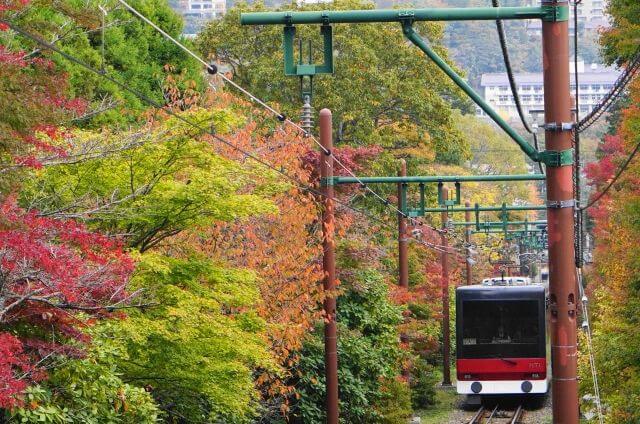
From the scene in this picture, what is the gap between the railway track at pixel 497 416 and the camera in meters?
33.0

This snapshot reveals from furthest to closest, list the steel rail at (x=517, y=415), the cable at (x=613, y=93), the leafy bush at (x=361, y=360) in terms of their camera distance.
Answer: the steel rail at (x=517, y=415), the leafy bush at (x=361, y=360), the cable at (x=613, y=93)

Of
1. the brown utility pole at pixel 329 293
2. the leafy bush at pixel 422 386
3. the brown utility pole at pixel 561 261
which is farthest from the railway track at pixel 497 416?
the brown utility pole at pixel 561 261

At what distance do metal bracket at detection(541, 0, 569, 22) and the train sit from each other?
73.8 feet

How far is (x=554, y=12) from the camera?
10.5 metres

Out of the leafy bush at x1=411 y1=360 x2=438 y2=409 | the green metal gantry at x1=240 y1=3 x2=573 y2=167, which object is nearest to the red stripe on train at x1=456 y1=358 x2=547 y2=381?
the leafy bush at x1=411 y1=360 x2=438 y2=409

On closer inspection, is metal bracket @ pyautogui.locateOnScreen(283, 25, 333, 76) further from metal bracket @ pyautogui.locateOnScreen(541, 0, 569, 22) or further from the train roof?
the train roof

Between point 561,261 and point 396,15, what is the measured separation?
2.60 metres

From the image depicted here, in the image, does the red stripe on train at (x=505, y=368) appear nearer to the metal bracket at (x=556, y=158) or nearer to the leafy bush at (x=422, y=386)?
the leafy bush at (x=422, y=386)

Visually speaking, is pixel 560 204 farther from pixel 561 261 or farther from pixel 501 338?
pixel 501 338

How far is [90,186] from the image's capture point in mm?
17156

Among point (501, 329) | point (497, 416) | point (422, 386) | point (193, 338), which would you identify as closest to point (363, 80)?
point (422, 386)

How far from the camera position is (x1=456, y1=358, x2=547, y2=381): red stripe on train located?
32.9 metres

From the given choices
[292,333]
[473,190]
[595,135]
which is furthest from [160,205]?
[595,135]

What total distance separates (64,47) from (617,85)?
21.7m
